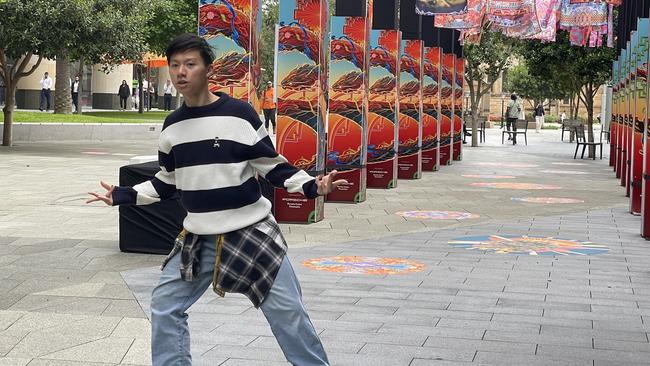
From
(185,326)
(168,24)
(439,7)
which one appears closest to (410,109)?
(439,7)

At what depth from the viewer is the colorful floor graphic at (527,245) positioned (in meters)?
11.1

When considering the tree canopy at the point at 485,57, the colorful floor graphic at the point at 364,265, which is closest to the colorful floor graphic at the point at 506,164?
the tree canopy at the point at 485,57

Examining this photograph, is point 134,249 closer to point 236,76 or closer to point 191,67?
point 236,76

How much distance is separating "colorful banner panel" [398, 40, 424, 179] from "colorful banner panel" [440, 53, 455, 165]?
464 centimetres

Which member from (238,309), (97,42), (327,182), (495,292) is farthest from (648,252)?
(97,42)

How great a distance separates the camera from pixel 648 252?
11203 millimetres

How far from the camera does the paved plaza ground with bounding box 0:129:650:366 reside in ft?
20.8

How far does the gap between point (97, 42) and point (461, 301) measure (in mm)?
19512

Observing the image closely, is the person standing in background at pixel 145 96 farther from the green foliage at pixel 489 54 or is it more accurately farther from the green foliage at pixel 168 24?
the green foliage at pixel 489 54

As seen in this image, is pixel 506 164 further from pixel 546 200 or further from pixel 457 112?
pixel 546 200

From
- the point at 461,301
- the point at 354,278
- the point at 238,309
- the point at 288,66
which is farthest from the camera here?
the point at 288,66

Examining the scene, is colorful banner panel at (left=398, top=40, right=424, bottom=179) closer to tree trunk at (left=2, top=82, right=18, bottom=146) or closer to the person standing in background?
tree trunk at (left=2, top=82, right=18, bottom=146)

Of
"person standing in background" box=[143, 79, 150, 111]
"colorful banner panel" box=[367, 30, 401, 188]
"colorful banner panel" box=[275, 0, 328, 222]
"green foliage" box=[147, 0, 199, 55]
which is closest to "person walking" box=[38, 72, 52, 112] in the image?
"green foliage" box=[147, 0, 199, 55]

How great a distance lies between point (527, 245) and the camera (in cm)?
1155
